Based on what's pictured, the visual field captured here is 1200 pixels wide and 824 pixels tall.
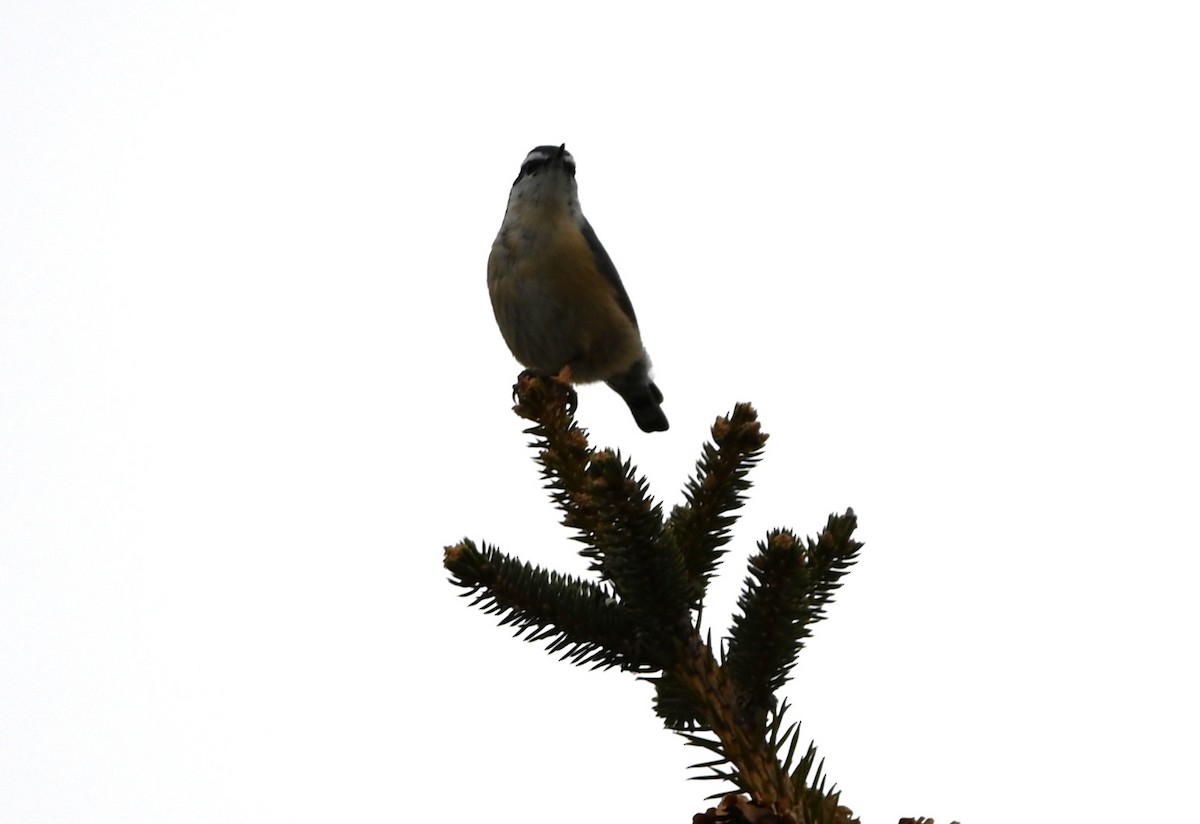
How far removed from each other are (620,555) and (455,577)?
344 millimetres

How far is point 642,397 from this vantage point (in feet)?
24.5

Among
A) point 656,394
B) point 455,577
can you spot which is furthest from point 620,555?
point 656,394

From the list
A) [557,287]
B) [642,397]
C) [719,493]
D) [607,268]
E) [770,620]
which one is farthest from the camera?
[642,397]

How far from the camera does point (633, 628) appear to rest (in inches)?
89.6

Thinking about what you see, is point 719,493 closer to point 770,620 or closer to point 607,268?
point 770,620

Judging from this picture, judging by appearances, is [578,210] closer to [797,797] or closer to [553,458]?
[553,458]

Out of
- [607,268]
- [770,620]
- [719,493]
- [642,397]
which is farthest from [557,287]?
[770,620]

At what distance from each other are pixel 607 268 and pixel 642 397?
51.7 inches

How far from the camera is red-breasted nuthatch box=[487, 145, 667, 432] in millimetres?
5902

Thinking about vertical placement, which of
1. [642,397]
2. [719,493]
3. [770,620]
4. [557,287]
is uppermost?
[642,397]

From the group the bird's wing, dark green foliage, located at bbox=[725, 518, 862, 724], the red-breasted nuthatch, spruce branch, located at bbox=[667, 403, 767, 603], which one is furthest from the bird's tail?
dark green foliage, located at bbox=[725, 518, 862, 724]

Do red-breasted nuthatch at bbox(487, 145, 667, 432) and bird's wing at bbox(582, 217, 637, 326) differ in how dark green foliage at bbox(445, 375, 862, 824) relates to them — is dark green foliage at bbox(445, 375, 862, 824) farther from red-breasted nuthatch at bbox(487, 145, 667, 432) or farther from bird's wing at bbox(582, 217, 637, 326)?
bird's wing at bbox(582, 217, 637, 326)

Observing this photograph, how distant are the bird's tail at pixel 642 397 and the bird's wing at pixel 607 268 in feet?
1.83


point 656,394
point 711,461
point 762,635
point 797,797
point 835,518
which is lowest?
point 797,797
